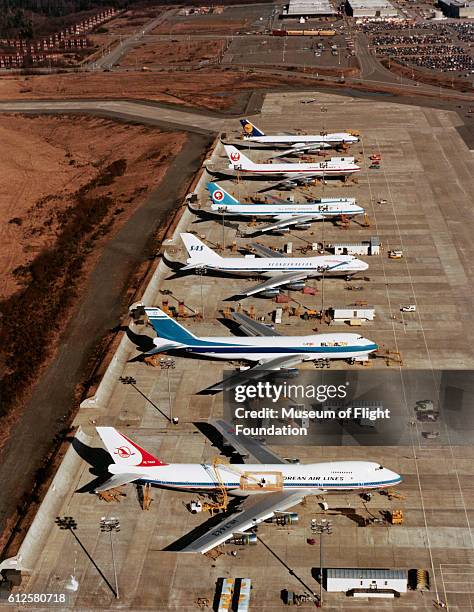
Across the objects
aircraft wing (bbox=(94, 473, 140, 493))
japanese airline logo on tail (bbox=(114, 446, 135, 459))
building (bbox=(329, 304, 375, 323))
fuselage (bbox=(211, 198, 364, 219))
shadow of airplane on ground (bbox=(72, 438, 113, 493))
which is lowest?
shadow of airplane on ground (bbox=(72, 438, 113, 493))

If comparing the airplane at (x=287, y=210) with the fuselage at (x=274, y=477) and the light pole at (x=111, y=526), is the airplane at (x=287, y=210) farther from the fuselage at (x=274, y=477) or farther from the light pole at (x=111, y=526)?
the light pole at (x=111, y=526)

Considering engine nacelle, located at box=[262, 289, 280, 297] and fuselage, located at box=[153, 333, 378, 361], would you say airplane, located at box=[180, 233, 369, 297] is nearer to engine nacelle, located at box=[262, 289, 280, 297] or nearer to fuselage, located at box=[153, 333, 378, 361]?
engine nacelle, located at box=[262, 289, 280, 297]

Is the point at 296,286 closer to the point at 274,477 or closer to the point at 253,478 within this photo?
the point at 274,477

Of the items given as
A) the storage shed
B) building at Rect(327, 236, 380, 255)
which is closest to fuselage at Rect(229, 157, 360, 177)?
building at Rect(327, 236, 380, 255)

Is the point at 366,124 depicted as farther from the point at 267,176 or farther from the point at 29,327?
the point at 29,327

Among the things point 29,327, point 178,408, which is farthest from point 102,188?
→ point 178,408

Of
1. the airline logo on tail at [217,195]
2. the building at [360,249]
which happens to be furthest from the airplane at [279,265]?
the airline logo on tail at [217,195]

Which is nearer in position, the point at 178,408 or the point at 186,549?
the point at 186,549

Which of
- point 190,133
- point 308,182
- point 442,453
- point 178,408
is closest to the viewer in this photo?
point 442,453
